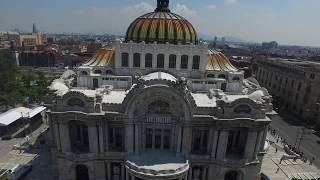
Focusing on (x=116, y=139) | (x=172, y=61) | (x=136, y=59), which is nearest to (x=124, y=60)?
(x=136, y=59)

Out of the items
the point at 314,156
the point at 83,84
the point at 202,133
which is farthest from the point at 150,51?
the point at 314,156

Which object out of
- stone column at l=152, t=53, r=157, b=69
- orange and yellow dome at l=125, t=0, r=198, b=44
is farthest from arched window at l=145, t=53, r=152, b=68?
orange and yellow dome at l=125, t=0, r=198, b=44

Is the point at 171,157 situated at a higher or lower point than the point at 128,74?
lower

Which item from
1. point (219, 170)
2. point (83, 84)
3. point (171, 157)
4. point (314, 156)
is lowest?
point (314, 156)

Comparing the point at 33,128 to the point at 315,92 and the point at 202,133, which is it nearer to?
the point at 202,133

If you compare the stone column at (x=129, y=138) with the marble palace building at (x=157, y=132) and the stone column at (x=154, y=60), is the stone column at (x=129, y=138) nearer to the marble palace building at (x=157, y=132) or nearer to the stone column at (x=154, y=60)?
the marble palace building at (x=157, y=132)

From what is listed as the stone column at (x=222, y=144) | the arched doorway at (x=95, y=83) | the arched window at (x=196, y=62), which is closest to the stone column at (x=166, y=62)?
the arched window at (x=196, y=62)
